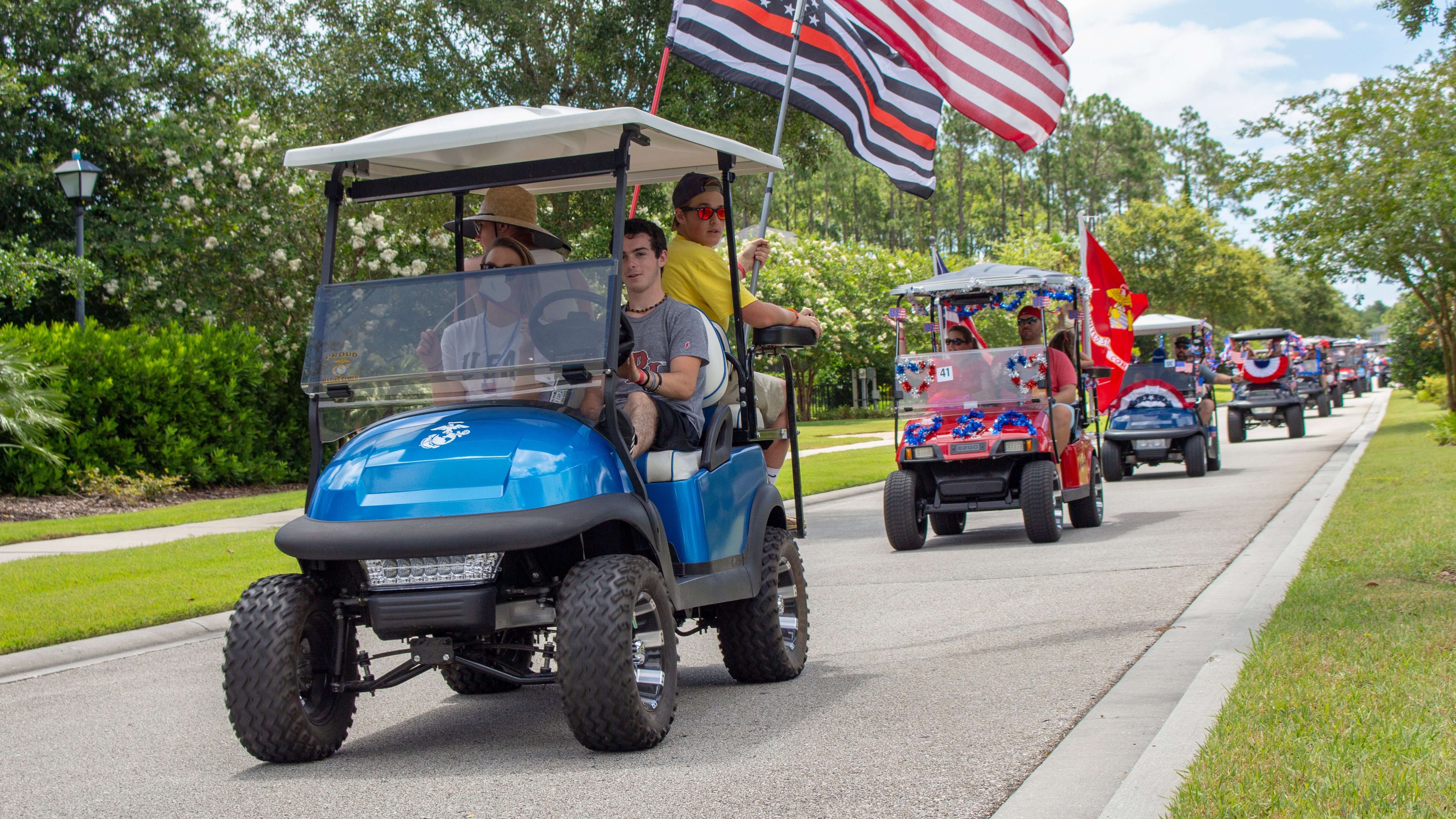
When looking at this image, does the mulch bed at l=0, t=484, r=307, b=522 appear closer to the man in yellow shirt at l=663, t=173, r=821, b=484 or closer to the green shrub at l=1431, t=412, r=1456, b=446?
the man in yellow shirt at l=663, t=173, r=821, b=484

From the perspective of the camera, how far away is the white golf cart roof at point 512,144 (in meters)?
4.99

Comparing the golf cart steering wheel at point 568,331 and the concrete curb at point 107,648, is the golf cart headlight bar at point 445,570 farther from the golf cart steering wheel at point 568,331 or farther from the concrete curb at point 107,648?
the concrete curb at point 107,648

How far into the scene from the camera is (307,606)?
15.2ft

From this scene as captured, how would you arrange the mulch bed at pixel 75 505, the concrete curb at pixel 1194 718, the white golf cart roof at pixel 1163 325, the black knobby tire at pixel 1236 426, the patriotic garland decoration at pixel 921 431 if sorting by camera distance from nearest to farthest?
the concrete curb at pixel 1194 718 < the patriotic garland decoration at pixel 921 431 < the mulch bed at pixel 75 505 < the white golf cart roof at pixel 1163 325 < the black knobby tire at pixel 1236 426

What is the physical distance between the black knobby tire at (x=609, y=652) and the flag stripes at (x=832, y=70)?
571 centimetres

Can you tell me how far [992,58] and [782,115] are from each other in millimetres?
2606

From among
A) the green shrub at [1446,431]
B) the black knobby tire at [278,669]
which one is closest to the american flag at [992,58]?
the black knobby tire at [278,669]

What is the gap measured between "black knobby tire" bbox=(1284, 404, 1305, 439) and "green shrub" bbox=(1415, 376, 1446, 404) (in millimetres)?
7698

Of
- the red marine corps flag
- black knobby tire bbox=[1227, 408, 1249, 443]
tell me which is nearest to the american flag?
the red marine corps flag

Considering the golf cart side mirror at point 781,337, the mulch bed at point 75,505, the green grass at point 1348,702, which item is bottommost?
the green grass at point 1348,702

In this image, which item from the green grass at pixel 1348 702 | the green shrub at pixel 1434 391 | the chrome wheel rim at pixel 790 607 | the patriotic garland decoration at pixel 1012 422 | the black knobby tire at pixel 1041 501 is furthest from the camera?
the green shrub at pixel 1434 391

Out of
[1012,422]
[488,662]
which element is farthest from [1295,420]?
[488,662]

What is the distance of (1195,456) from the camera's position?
1820cm

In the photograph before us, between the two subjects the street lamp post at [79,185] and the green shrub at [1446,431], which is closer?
the street lamp post at [79,185]
